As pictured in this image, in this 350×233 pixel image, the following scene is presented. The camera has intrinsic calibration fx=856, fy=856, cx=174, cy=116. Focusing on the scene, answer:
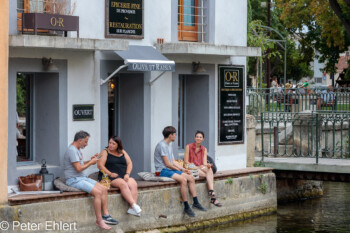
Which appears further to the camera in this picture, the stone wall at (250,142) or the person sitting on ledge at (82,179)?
the stone wall at (250,142)

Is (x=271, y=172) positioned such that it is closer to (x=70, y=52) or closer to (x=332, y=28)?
(x=70, y=52)

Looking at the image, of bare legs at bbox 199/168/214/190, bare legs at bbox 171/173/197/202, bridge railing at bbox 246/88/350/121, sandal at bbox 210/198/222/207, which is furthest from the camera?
bridge railing at bbox 246/88/350/121

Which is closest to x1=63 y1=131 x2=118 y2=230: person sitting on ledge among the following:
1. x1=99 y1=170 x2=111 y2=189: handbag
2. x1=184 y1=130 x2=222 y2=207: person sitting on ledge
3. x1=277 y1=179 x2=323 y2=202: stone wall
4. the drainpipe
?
x1=99 y1=170 x2=111 y2=189: handbag

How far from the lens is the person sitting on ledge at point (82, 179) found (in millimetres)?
15195

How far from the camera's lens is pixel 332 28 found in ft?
114

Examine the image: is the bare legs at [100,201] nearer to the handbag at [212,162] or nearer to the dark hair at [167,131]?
the dark hair at [167,131]

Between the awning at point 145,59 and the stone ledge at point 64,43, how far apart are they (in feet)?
1.02

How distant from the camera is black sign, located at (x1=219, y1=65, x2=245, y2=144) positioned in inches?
790

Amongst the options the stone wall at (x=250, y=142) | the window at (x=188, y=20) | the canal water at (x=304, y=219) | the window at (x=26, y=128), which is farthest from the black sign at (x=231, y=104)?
the window at (x=26, y=128)

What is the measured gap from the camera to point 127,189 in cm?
1588

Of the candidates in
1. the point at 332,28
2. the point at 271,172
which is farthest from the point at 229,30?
the point at 332,28

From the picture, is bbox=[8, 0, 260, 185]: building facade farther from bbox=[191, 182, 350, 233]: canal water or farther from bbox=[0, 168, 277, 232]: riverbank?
bbox=[191, 182, 350, 233]: canal water

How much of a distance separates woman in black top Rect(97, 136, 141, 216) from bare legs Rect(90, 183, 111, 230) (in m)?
0.63

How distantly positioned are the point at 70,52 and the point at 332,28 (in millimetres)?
20115
